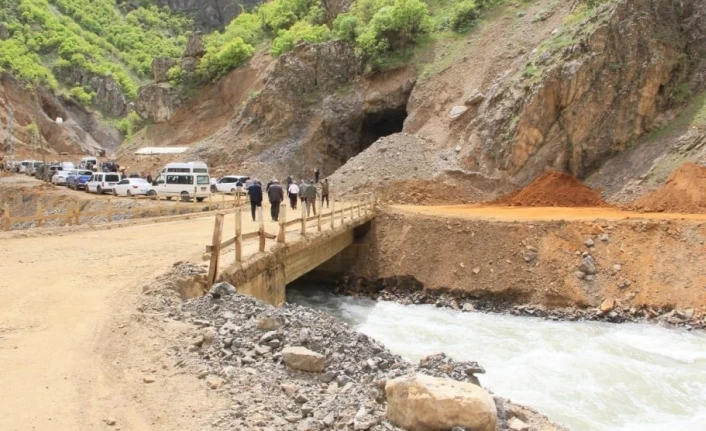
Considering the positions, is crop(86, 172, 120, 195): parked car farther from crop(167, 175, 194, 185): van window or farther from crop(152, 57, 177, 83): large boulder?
crop(152, 57, 177, 83): large boulder

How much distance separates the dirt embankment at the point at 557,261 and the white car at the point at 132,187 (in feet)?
57.8

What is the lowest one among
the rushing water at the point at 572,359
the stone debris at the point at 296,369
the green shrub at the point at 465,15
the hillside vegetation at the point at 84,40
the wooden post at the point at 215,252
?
the rushing water at the point at 572,359

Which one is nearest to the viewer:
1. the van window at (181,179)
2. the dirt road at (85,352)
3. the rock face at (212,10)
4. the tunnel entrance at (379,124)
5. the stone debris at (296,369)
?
the dirt road at (85,352)

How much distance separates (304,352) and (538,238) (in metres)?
15.7

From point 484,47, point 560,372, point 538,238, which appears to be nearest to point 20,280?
point 560,372

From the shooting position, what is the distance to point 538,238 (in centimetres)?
2022

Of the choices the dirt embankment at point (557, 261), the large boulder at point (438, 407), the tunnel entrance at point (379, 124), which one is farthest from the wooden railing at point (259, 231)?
the tunnel entrance at point (379, 124)

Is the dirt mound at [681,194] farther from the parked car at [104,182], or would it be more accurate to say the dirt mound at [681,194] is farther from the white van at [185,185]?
the parked car at [104,182]

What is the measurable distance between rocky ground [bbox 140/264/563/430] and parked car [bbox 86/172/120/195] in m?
30.9

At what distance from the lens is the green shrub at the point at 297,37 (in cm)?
4838

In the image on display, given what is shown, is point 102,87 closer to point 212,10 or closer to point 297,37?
point 212,10

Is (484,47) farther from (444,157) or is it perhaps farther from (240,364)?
(240,364)

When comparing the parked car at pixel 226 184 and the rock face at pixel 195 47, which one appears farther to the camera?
the rock face at pixel 195 47

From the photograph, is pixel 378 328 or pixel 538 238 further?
pixel 538 238
